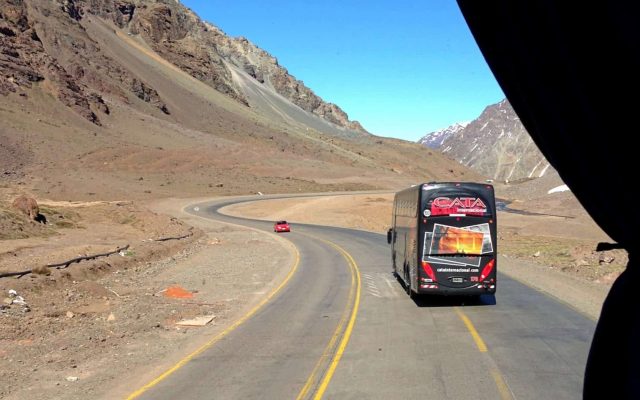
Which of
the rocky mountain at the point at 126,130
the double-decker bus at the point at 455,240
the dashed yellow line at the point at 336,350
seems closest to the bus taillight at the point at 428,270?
the double-decker bus at the point at 455,240

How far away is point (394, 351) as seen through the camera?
11859 mm

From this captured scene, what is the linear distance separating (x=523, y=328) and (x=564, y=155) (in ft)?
37.0

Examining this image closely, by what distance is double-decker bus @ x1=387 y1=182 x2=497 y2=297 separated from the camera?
1686 cm

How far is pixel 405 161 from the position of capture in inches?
7092

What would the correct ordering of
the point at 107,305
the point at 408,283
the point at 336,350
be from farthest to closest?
the point at 408,283
the point at 107,305
the point at 336,350

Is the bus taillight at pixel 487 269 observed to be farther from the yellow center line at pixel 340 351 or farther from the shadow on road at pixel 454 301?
the yellow center line at pixel 340 351

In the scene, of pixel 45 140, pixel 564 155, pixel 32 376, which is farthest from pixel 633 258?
pixel 45 140

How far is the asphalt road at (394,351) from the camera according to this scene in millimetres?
9320

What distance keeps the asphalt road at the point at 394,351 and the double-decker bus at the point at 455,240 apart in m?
0.75

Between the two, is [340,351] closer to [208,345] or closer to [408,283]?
[208,345]

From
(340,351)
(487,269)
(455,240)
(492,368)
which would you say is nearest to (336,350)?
(340,351)

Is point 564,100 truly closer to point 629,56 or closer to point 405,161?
point 629,56

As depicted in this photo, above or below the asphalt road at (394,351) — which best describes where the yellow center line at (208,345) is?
below

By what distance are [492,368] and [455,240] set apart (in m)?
6.91
